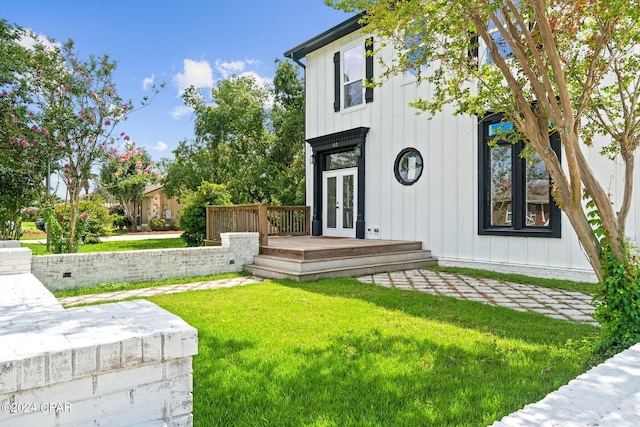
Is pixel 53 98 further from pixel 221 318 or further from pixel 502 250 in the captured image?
pixel 502 250

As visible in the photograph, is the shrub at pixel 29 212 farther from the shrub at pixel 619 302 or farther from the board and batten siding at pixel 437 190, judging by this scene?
the shrub at pixel 619 302

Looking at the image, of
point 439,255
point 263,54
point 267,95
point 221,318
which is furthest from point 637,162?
point 263,54

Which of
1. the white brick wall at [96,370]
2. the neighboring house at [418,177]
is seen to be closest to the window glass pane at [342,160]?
the neighboring house at [418,177]

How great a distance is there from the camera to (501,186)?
7754 mm

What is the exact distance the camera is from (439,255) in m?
8.75

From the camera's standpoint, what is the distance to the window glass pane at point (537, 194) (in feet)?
23.5

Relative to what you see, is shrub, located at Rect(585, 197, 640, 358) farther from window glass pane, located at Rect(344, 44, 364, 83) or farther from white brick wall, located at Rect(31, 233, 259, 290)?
window glass pane, located at Rect(344, 44, 364, 83)

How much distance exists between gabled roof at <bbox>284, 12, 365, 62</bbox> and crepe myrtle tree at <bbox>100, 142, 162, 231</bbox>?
529cm

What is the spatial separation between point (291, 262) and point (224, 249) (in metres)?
1.55

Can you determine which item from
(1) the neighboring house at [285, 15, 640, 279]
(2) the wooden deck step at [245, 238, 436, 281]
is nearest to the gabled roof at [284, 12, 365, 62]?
(1) the neighboring house at [285, 15, 640, 279]

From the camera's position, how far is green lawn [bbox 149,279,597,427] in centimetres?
227

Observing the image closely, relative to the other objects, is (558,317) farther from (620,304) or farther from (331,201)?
(331,201)

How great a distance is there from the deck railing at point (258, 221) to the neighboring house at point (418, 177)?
0.57 m

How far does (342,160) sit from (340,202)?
1.18 meters
